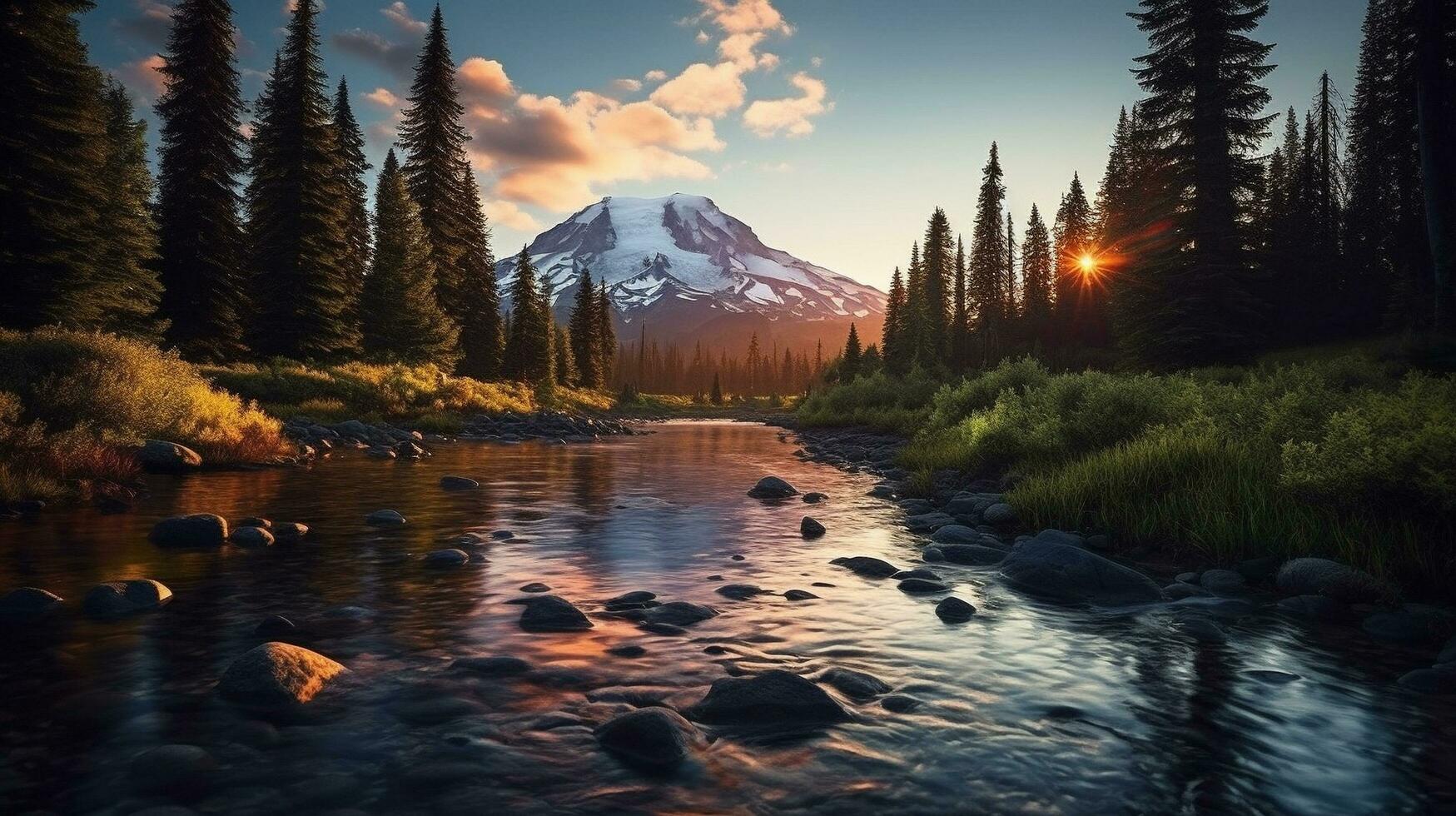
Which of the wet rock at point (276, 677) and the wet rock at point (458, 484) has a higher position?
the wet rock at point (458, 484)

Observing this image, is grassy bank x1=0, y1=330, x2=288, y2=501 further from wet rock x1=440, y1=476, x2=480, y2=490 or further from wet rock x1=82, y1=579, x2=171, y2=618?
wet rock x1=82, y1=579, x2=171, y2=618

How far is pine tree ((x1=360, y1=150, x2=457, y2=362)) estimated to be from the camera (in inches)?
1251

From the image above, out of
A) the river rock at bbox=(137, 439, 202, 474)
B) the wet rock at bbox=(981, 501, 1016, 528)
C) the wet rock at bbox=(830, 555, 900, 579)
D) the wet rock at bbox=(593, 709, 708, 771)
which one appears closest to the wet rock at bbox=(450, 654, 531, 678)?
the wet rock at bbox=(593, 709, 708, 771)

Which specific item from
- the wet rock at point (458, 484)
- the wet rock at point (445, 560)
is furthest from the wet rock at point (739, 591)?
the wet rock at point (458, 484)

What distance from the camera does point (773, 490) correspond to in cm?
1182

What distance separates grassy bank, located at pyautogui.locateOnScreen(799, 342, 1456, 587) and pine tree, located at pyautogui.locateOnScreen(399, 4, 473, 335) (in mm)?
32401

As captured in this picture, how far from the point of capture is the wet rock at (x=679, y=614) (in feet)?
16.7

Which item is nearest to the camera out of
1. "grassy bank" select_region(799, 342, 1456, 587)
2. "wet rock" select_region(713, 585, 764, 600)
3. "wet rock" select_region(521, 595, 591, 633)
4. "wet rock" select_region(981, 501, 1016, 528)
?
"wet rock" select_region(521, 595, 591, 633)

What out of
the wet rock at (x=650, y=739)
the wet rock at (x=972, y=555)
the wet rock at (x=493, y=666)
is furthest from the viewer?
the wet rock at (x=972, y=555)

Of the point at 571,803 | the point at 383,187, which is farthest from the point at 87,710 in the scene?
the point at 383,187

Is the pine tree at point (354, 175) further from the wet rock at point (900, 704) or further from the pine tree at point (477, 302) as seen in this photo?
the wet rock at point (900, 704)

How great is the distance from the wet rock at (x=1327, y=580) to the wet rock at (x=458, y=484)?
34.4 ft

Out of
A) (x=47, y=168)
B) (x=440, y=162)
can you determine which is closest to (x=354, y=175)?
(x=440, y=162)

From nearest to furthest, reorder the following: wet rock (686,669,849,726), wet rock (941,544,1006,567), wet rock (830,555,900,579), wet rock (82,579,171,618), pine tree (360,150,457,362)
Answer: wet rock (686,669,849,726) < wet rock (82,579,171,618) < wet rock (830,555,900,579) < wet rock (941,544,1006,567) < pine tree (360,150,457,362)
